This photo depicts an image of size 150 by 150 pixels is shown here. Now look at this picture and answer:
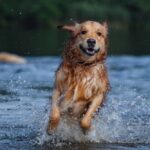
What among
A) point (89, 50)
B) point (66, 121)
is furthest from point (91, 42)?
point (66, 121)

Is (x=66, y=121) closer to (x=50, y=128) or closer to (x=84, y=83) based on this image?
(x=50, y=128)

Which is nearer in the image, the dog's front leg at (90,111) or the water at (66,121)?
the dog's front leg at (90,111)

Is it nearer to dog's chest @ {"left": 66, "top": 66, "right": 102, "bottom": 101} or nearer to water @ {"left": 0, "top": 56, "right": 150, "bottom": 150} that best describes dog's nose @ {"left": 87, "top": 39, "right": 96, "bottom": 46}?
dog's chest @ {"left": 66, "top": 66, "right": 102, "bottom": 101}

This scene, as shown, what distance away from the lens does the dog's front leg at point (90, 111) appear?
10.4 m

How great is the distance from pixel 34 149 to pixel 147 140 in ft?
5.84

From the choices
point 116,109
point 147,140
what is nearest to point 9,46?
point 116,109

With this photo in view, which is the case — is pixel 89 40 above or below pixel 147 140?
A: above

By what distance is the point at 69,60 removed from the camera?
416 inches

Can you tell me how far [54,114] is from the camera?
10.3 m

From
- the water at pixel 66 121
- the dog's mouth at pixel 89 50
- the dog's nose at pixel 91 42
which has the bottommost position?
the water at pixel 66 121

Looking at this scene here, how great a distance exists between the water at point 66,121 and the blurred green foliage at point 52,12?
140 feet

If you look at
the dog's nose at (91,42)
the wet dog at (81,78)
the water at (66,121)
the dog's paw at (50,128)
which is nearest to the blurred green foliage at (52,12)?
the water at (66,121)

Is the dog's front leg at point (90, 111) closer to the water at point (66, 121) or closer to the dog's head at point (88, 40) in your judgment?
the water at point (66, 121)

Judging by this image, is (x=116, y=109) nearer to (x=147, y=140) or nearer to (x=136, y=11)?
(x=147, y=140)
